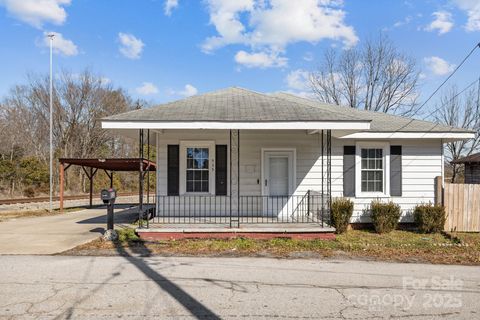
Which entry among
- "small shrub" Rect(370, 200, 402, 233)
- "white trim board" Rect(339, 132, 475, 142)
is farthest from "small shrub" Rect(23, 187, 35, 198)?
"small shrub" Rect(370, 200, 402, 233)

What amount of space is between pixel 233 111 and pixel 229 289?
20.2 ft

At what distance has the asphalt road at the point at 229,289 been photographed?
4.74 m

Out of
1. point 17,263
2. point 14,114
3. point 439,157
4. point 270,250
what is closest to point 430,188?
point 439,157

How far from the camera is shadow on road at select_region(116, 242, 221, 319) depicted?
15.4ft

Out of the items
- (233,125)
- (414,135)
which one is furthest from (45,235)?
(414,135)

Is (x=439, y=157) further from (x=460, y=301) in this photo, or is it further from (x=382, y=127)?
(x=460, y=301)

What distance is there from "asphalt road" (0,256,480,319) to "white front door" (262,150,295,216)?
15.8 ft

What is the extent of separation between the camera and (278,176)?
12.7 meters

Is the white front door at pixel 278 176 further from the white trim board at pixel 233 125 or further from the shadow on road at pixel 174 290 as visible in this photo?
the shadow on road at pixel 174 290

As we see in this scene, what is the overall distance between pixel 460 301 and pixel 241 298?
2948mm

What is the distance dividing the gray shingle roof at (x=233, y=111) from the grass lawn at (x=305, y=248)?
310 centimetres

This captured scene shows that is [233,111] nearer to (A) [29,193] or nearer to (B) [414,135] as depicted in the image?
(B) [414,135]

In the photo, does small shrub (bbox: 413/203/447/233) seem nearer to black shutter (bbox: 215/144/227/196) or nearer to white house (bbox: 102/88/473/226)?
white house (bbox: 102/88/473/226)

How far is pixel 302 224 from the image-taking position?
10.8 meters
